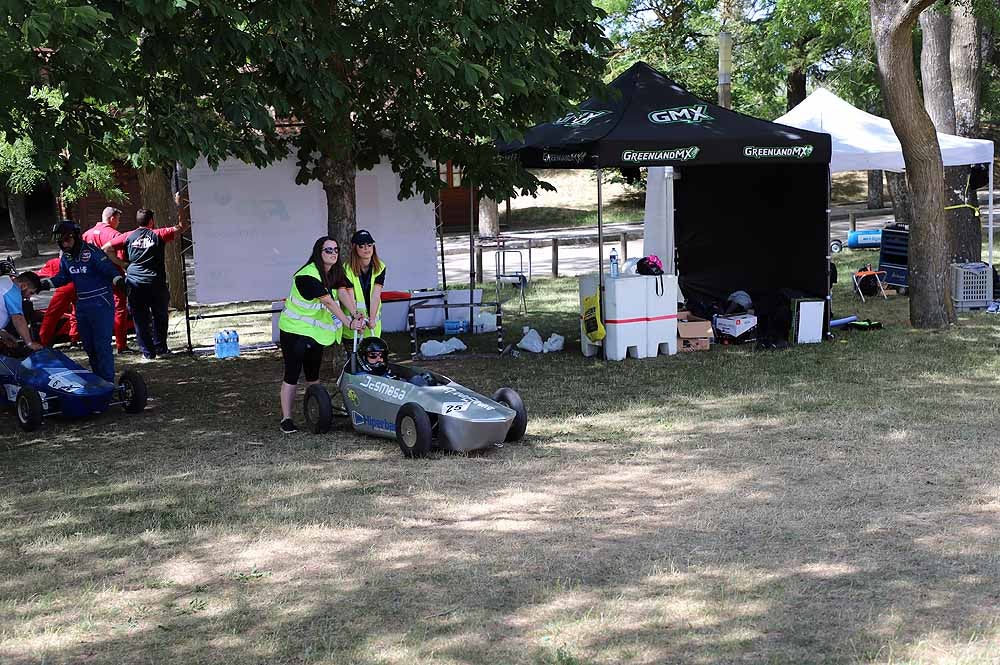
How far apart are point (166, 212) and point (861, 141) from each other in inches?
393

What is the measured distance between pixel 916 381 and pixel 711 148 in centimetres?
327

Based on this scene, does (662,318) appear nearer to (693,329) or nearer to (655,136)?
(693,329)

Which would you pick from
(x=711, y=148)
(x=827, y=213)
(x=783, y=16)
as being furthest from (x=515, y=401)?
(x=783, y=16)

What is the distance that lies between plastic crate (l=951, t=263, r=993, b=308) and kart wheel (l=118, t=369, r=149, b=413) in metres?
10.3

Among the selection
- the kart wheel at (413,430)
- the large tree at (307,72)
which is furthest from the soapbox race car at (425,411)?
the large tree at (307,72)

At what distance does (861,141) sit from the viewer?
15.9 metres

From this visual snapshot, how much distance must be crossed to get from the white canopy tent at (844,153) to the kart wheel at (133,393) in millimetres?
7543

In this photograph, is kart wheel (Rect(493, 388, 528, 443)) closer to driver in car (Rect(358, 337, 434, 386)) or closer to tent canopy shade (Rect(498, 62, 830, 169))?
driver in car (Rect(358, 337, 434, 386))

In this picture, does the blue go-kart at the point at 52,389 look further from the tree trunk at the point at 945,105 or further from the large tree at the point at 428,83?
the tree trunk at the point at 945,105

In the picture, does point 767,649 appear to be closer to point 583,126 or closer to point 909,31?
point 583,126

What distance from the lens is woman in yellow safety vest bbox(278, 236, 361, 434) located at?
29.8ft

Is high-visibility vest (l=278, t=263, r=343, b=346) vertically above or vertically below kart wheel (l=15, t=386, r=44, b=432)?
above

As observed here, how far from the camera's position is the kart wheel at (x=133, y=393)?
10648 mm

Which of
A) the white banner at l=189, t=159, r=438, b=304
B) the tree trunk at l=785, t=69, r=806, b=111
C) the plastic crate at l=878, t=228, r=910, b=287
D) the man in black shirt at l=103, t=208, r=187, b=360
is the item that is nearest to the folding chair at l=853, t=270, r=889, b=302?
the plastic crate at l=878, t=228, r=910, b=287
